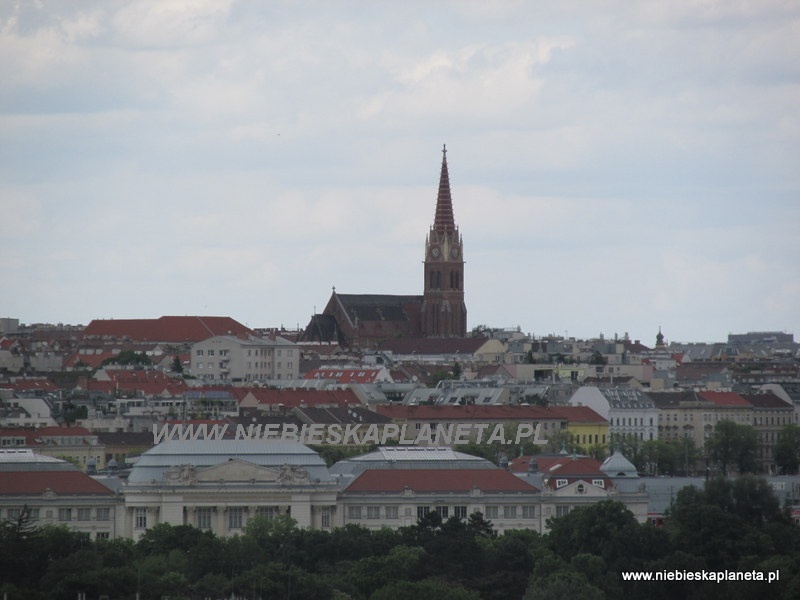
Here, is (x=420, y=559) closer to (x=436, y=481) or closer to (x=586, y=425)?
(x=436, y=481)

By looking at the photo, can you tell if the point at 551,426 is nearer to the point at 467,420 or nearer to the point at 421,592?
the point at 467,420

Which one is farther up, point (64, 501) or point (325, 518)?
point (64, 501)

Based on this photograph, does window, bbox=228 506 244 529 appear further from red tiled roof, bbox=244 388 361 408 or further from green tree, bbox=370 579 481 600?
red tiled roof, bbox=244 388 361 408

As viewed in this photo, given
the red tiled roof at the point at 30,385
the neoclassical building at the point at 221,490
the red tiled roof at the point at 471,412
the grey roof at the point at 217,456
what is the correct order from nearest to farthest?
the neoclassical building at the point at 221,490, the grey roof at the point at 217,456, the red tiled roof at the point at 471,412, the red tiled roof at the point at 30,385

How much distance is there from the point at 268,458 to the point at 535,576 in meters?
24.1

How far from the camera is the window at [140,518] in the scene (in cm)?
11144

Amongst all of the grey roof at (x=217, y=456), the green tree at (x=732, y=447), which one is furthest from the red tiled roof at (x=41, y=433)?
the green tree at (x=732, y=447)

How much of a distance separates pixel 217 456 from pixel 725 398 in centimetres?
8034

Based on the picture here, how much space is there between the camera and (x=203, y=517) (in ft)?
371

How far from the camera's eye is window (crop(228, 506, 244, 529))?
372 feet

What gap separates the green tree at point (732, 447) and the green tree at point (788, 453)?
1.37 m

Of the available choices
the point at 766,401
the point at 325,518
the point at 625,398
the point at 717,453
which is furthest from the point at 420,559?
the point at 766,401

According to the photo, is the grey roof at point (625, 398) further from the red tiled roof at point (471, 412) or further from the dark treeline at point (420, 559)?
the dark treeline at point (420, 559)

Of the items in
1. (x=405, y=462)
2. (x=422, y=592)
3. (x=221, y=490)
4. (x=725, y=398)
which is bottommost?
(x=422, y=592)
